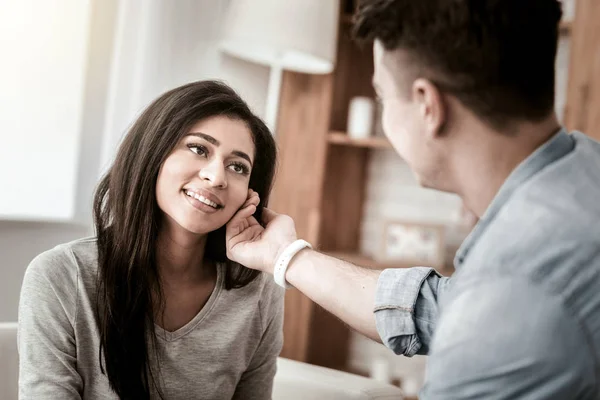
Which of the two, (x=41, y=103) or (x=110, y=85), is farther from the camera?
(x=110, y=85)

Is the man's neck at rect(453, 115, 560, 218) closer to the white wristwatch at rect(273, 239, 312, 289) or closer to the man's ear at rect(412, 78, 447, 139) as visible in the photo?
the man's ear at rect(412, 78, 447, 139)

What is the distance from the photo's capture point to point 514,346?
0.74m

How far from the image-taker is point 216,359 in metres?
1.58

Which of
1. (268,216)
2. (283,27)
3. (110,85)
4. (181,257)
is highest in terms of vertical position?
(283,27)

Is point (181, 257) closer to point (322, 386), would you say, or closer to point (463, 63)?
point (322, 386)

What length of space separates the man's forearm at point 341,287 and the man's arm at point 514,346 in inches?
24.6

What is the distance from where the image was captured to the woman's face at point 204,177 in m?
1.50

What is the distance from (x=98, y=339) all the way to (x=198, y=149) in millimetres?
434

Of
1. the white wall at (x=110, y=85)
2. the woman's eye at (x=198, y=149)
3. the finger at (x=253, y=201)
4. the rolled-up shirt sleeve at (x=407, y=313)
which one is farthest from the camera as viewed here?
the white wall at (x=110, y=85)

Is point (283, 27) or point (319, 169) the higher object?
point (283, 27)

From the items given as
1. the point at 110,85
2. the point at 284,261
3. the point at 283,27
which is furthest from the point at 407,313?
the point at 283,27

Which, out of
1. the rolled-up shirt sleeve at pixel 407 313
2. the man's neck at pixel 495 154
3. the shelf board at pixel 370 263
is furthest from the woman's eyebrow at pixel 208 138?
the shelf board at pixel 370 263

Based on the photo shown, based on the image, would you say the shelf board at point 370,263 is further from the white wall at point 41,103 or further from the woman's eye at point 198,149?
the woman's eye at point 198,149

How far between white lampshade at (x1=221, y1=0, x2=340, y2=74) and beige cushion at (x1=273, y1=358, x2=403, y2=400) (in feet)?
4.20
